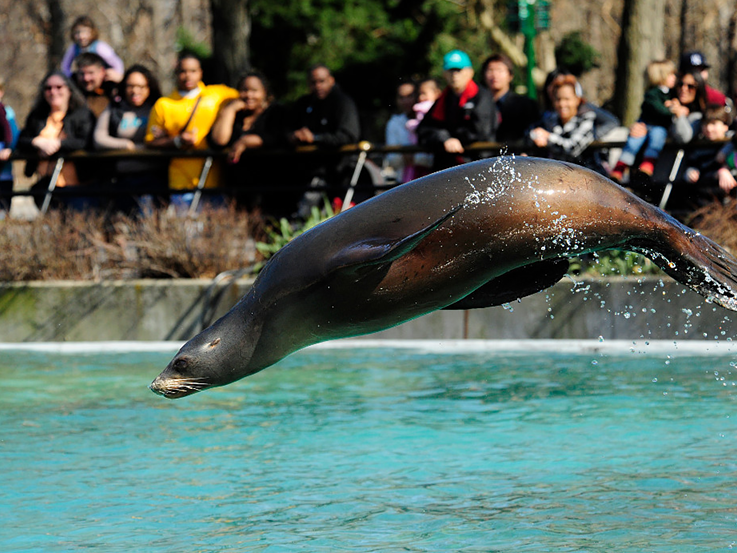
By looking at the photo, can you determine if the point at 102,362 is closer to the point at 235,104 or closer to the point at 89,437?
the point at 89,437

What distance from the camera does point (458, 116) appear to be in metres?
11.2

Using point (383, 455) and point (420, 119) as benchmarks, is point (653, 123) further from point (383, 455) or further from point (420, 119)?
point (383, 455)

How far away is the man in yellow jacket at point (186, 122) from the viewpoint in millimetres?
12164

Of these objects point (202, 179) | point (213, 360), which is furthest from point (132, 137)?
point (213, 360)

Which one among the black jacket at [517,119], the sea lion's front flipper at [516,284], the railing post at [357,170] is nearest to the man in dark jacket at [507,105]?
the black jacket at [517,119]

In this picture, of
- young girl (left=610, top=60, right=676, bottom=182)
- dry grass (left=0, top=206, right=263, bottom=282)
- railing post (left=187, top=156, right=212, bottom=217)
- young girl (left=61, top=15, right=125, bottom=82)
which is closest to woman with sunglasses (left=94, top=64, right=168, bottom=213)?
railing post (left=187, top=156, right=212, bottom=217)

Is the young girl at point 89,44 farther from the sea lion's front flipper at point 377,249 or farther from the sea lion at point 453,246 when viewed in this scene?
the sea lion's front flipper at point 377,249

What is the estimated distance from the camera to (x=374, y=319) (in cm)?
500

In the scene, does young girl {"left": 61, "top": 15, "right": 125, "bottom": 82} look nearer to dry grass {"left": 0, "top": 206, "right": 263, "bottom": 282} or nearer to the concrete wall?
dry grass {"left": 0, "top": 206, "right": 263, "bottom": 282}

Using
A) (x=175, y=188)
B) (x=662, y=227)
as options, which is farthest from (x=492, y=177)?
(x=175, y=188)

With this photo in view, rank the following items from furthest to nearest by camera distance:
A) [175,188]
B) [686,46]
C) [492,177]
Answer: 1. [686,46]
2. [175,188]
3. [492,177]

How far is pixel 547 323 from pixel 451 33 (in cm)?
2083

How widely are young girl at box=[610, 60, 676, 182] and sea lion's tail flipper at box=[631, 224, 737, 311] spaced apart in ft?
18.8

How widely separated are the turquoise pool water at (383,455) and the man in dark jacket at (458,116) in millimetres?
2131
